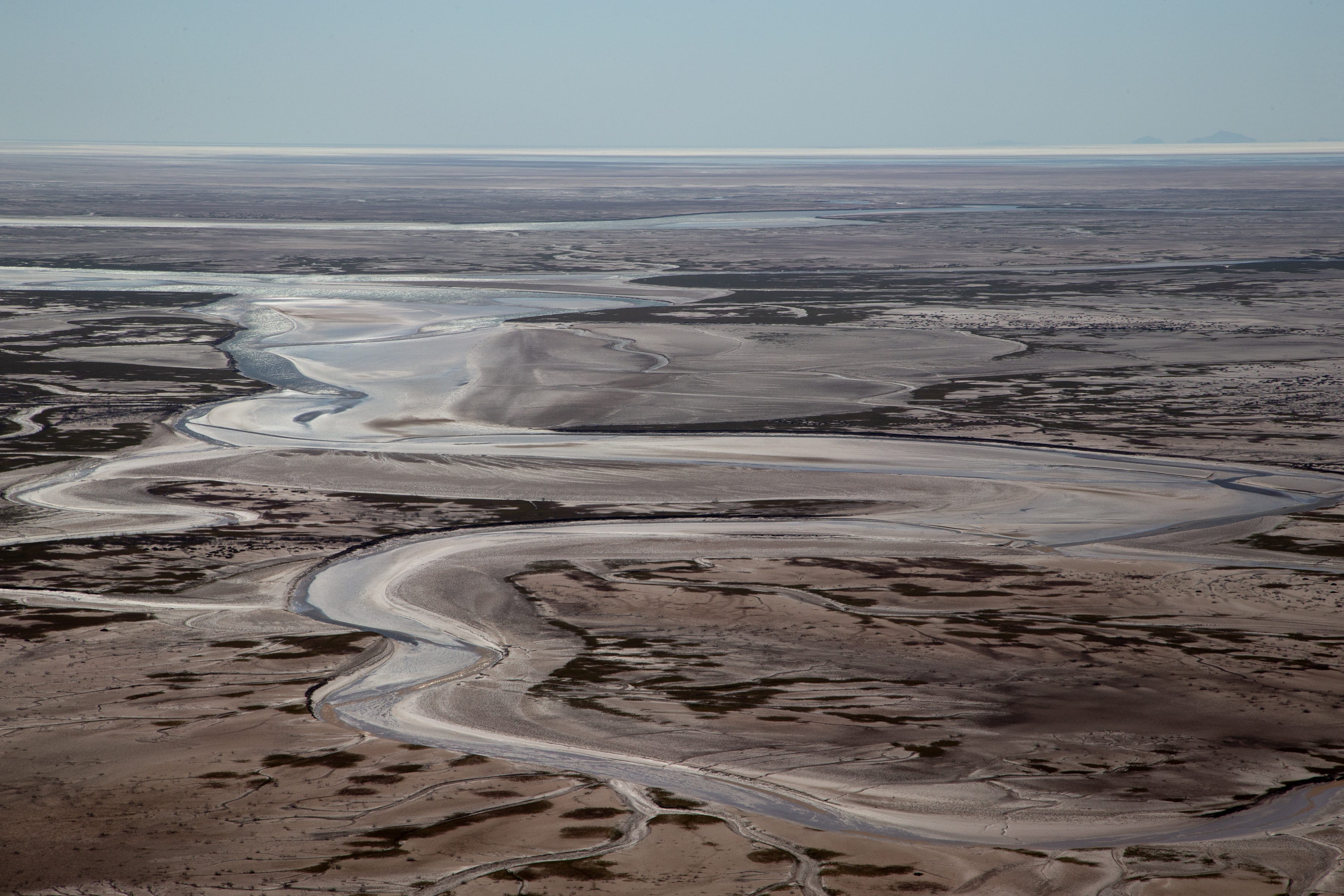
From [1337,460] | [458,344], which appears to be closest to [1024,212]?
[458,344]

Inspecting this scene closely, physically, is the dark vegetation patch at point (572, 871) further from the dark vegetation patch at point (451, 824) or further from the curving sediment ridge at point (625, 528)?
the curving sediment ridge at point (625, 528)

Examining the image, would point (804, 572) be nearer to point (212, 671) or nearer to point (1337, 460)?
point (212, 671)

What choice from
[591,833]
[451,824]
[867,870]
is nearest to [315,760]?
[451,824]

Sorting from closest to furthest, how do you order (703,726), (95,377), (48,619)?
(703,726), (48,619), (95,377)

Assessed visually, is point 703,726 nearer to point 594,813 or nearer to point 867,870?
point 594,813

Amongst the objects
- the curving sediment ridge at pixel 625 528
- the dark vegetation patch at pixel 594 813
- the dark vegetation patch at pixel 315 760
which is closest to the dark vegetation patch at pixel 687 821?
the dark vegetation patch at pixel 594 813

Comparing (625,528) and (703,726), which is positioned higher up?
(625,528)
